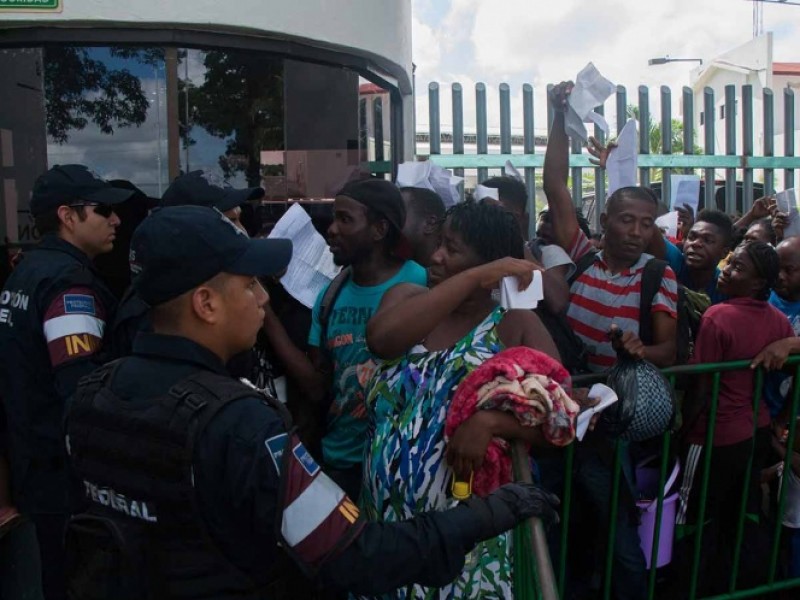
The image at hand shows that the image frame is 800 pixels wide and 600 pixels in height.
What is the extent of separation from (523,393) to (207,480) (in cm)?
87

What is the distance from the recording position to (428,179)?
13.7 feet

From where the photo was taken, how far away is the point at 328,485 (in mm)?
1535

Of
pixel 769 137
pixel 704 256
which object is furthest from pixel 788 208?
pixel 769 137

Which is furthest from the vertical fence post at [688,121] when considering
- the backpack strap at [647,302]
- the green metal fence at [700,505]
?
the backpack strap at [647,302]

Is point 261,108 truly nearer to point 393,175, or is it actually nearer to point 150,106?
point 150,106

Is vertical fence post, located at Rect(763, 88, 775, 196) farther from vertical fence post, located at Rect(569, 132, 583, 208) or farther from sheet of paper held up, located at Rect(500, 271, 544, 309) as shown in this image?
sheet of paper held up, located at Rect(500, 271, 544, 309)

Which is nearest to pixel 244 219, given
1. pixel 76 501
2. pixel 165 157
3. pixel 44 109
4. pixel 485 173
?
pixel 165 157

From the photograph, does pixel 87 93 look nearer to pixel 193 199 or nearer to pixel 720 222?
pixel 193 199

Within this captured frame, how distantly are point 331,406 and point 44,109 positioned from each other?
2137 mm

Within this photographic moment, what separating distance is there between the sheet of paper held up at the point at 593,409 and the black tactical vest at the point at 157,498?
1.00 meters

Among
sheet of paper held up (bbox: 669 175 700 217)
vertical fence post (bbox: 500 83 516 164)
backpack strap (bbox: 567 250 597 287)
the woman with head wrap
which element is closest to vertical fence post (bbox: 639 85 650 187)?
vertical fence post (bbox: 500 83 516 164)

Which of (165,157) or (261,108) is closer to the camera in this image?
(165,157)

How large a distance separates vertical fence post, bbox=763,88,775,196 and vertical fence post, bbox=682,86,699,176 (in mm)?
1233

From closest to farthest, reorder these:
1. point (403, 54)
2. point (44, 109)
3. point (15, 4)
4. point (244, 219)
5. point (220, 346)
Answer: point (220, 346) < point (15, 4) < point (44, 109) < point (244, 219) < point (403, 54)
